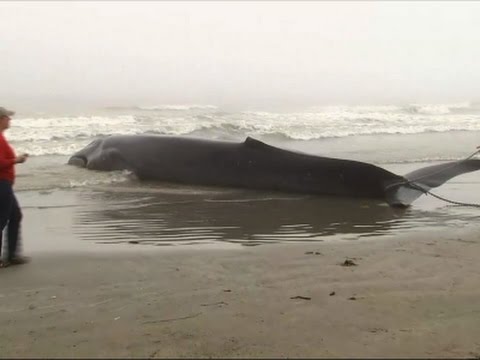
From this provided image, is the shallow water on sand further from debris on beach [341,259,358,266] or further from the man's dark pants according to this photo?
debris on beach [341,259,358,266]

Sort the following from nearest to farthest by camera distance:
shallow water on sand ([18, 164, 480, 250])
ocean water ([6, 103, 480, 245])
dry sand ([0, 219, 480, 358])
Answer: dry sand ([0, 219, 480, 358]), shallow water on sand ([18, 164, 480, 250]), ocean water ([6, 103, 480, 245])

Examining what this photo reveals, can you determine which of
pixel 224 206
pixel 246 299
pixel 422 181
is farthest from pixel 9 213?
pixel 422 181

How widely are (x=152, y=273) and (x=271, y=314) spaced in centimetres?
151

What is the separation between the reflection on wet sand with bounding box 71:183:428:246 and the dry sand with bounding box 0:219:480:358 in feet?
2.28

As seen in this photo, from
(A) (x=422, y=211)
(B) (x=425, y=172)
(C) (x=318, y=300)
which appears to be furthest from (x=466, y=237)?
(C) (x=318, y=300)

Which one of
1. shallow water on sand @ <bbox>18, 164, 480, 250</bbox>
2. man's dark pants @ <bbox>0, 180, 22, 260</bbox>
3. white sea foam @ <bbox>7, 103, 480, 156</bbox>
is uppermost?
white sea foam @ <bbox>7, 103, 480, 156</bbox>

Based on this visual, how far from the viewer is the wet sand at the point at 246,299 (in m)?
2.95

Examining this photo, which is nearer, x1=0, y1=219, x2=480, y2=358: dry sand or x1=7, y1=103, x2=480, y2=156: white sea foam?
x1=0, y1=219, x2=480, y2=358: dry sand

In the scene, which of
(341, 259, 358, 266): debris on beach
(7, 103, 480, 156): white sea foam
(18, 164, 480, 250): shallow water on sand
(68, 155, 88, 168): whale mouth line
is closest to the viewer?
(341, 259, 358, 266): debris on beach

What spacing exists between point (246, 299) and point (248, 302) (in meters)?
0.08

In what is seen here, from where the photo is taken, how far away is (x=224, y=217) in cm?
740

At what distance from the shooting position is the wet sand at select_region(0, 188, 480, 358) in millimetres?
2947

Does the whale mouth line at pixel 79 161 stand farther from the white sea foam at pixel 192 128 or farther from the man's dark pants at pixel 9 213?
the man's dark pants at pixel 9 213

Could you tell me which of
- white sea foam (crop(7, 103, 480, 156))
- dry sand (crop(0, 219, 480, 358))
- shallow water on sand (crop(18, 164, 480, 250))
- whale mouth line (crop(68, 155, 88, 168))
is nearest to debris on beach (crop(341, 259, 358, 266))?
dry sand (crop(0, 219, 480, 358))
